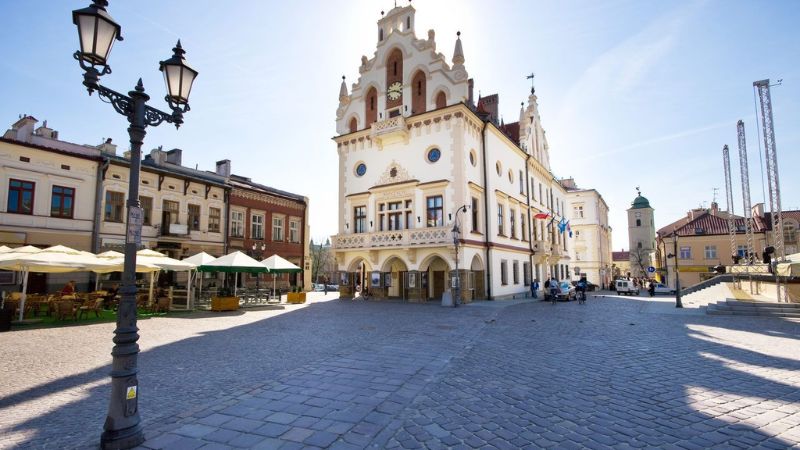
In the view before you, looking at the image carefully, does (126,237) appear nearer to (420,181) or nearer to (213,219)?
(420,181)

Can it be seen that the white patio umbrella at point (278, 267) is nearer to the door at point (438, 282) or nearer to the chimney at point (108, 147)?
the door at point (438, 282)

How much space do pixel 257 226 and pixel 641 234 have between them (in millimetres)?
65874

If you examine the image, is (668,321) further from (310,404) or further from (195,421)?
(195,421)

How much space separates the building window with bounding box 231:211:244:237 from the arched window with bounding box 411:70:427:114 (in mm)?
17145

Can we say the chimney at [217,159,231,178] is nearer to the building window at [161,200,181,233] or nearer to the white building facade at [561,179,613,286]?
the building window at [161,200,181,233]

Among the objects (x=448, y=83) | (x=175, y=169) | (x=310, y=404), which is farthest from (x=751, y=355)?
(x=175, y=169)

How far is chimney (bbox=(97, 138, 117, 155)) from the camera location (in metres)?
28.1

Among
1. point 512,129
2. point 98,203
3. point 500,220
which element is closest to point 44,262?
point 98,203

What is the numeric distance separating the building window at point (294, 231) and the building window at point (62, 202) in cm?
1703

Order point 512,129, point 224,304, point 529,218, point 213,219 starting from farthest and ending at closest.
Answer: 1. point 512,129
2. point 529,218
3. point 213,219
4. point 224,304

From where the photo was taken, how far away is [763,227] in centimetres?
4556

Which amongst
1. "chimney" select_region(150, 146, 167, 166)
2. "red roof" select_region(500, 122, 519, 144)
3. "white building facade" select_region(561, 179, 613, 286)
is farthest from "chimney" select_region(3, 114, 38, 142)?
"white building facade" select_region(561, 179, 613, 286)

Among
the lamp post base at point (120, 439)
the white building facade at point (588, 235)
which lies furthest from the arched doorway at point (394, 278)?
the white building facade at point (588, 235)

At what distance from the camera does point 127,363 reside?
4.62 meters
